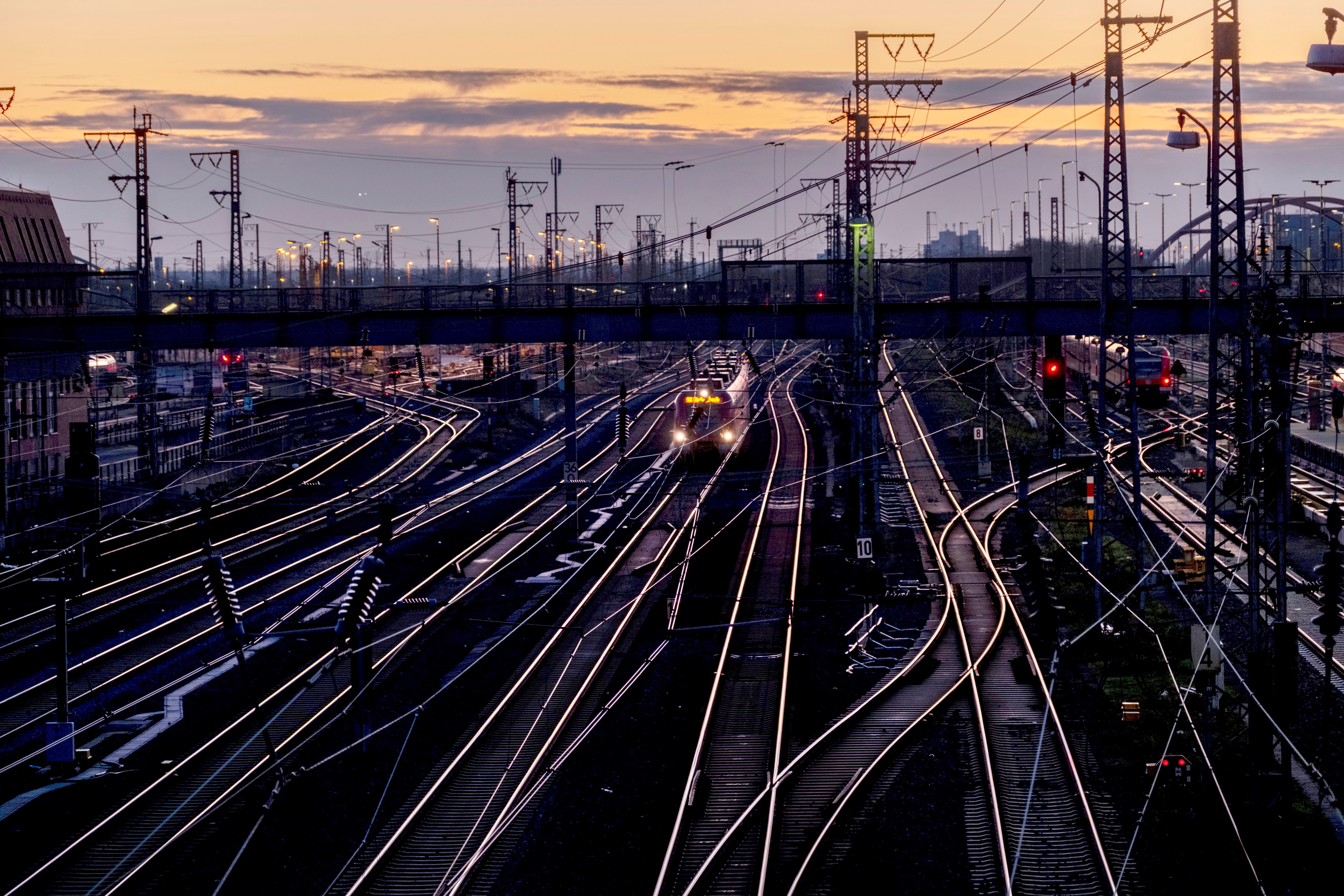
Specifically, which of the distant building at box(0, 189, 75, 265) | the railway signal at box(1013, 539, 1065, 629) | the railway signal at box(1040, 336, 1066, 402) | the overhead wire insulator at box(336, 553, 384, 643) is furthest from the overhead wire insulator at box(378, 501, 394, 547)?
the distant building at box(0, 189, 75, 265)

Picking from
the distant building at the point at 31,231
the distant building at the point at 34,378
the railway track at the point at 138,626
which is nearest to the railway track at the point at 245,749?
the railway track at the point at 138,626

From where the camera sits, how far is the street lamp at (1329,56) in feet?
45.6

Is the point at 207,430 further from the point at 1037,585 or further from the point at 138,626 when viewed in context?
the point at 1037,585

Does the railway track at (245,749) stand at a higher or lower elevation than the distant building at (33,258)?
lower

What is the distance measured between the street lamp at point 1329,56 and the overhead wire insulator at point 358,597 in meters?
11.7

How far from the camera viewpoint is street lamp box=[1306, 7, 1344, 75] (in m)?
13.9

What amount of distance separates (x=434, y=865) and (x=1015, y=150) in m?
28.3

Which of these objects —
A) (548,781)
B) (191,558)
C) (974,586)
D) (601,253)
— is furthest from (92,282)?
(548,781)

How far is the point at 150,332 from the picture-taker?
1217 inches

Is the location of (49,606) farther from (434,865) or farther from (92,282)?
(92,282)

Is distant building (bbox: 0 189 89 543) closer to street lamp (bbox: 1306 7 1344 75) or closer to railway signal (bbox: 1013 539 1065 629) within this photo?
railway signal (bbox: 1013 539 1065 629)

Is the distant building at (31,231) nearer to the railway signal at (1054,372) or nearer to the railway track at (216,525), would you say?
the railway track at (216,525)

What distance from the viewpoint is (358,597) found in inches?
641

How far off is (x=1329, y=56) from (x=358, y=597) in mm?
12417
